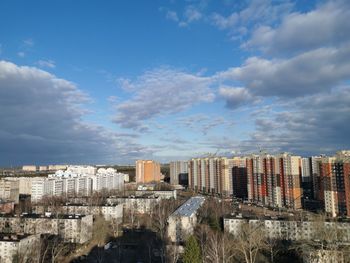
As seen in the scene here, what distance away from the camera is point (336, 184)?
2150 centimetres

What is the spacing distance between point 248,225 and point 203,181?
75.8 feet

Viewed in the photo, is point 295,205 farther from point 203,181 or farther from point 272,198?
point 203,181

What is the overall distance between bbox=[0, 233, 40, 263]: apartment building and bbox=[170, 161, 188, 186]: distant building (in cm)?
3555

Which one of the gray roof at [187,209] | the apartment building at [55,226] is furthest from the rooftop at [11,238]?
the gray roof at [187,209]

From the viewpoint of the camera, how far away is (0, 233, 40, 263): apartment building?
41.5ft

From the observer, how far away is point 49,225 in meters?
16.9

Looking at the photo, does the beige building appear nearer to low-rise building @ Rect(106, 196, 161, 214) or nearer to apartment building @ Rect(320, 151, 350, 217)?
low-rise building @ Rect(106, 196, 161, 214)

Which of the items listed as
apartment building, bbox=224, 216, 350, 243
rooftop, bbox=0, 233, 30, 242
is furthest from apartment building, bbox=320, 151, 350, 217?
rooftop, bbox=0, 233, 30, 242

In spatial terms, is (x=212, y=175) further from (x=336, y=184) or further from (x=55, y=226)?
(x=55, y=226)

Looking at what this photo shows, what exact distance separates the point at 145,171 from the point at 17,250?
33.9m

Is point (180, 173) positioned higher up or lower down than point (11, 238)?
higher up

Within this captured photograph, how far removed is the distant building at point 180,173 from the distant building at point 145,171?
115 inches

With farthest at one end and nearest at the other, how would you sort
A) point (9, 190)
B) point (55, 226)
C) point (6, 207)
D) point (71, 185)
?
point (71, 185) < point (9, 190) < point (6, 207) < point (55, 226)

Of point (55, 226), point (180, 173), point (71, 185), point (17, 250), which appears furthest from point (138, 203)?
point (180, 173)
